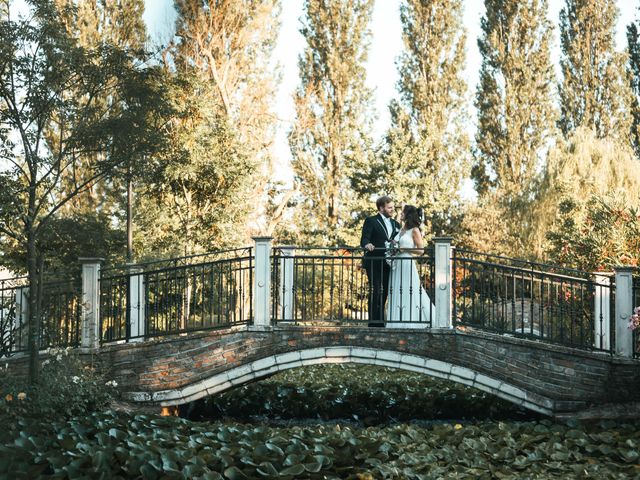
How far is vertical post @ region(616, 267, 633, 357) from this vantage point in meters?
9.45

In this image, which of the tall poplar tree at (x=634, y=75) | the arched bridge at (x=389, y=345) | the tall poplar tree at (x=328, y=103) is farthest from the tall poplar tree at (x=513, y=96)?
the arched bridge at (x=389, y=345)

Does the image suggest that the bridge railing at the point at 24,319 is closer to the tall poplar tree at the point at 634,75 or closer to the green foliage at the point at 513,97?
the green foliage at the point at 513,97

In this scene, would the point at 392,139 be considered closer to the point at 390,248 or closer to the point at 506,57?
the point at 506,57

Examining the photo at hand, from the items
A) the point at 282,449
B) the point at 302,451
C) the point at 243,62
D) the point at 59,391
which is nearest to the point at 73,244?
the point at 59,391

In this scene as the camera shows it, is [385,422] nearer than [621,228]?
Yes

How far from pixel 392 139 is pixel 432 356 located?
38.3 ft

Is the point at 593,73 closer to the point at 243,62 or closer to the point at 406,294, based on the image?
the point at 243,62

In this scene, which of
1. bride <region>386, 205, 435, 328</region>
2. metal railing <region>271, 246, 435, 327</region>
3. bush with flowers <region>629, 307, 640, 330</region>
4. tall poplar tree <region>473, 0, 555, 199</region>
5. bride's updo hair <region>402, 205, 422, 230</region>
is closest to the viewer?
bush with flowers <region>629, 307, 640, 330</region>

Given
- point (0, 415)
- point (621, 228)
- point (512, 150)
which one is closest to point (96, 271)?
point (0, 415)

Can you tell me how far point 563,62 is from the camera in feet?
86.0

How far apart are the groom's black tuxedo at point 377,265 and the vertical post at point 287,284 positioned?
921 mm

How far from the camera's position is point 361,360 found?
9.90 m

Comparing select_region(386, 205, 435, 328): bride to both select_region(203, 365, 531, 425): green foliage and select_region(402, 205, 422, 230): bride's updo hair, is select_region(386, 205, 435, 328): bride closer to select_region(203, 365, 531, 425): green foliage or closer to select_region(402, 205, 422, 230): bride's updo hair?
select_region(402, 205, 422, 230): bride's updo hair

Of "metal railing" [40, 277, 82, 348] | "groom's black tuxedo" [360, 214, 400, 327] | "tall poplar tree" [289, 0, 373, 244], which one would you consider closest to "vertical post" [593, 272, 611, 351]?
"groom's black tuxedo" [360, 214, 400, 327]
